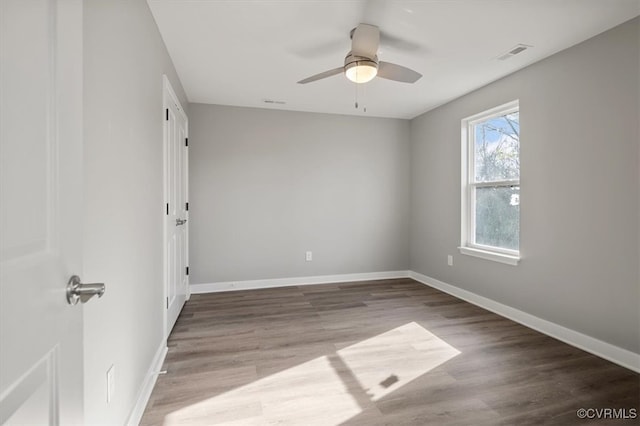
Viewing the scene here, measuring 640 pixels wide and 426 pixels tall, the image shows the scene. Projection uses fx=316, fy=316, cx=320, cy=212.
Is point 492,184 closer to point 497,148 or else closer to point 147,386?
point 497,148

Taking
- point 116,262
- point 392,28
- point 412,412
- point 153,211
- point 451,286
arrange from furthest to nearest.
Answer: point 451,286
point 392,28
point 153,211
point 412,412
point 116,262

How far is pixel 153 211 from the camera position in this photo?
2133mm

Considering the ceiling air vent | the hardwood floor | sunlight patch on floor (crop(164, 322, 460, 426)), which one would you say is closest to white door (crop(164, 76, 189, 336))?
the hardwood floor

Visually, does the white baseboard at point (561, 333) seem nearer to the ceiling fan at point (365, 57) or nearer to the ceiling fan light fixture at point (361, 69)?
the ceiling fan at point (365, 57)

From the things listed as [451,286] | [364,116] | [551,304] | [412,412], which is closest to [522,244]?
[551,304]

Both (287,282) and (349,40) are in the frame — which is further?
(287,282)

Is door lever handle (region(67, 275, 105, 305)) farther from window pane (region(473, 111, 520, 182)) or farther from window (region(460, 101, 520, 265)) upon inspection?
window pane (region(473, 111, 520, 182))

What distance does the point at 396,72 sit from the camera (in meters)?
2.29

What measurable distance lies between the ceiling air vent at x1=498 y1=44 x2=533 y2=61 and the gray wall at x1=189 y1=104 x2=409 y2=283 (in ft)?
6.76

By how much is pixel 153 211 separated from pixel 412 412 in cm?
202

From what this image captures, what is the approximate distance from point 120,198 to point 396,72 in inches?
76.6

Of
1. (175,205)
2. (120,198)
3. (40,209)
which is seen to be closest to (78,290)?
(40,209)

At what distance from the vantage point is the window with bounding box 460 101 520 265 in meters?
3.19

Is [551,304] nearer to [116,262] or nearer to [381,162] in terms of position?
[381,162]
